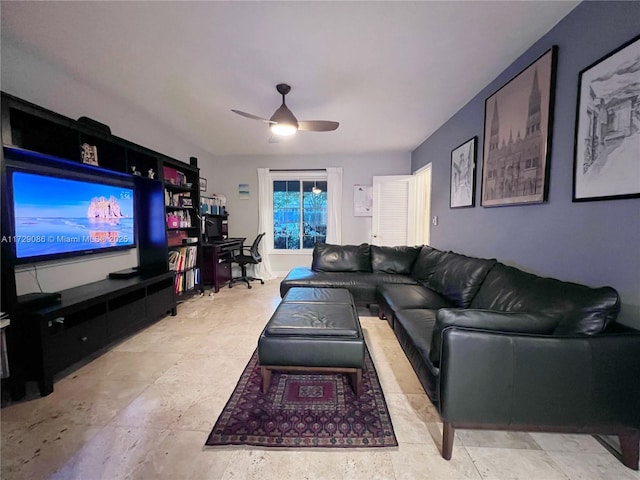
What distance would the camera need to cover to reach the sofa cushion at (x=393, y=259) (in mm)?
3500

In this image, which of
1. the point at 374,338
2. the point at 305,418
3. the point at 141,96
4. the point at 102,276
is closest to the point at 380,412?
the point at 305,418

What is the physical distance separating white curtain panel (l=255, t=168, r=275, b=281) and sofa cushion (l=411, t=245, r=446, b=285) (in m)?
2.93

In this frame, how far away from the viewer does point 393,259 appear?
3555 mm

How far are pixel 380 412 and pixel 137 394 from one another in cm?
160

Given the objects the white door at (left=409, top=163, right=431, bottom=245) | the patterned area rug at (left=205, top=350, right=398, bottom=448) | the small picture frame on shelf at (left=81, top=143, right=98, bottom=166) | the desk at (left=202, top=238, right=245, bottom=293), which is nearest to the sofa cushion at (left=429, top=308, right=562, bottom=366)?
the patterned area rug at (left=205, top=350, right=398, bottom=448)

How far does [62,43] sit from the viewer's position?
187cm

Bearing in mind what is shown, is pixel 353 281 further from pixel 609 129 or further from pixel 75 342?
pixel 75 342

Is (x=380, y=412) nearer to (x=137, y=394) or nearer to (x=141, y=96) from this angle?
(x=137, y=394)

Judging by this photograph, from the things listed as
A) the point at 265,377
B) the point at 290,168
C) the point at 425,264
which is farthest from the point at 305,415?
the point at 290,168

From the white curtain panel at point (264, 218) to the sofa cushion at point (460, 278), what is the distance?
335 centimetres

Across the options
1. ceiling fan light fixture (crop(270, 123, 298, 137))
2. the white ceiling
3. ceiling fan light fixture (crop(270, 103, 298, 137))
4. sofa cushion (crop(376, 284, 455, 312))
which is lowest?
sofa cushion (crop(376, 284, 455, 312))

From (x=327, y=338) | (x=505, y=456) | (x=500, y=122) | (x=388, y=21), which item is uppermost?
(x=388, y=21)

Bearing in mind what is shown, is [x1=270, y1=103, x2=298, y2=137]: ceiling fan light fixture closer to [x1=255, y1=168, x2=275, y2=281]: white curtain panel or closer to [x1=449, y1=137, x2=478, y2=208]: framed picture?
[x1=449, y1=137, x2=478, y2=208]: framed picture

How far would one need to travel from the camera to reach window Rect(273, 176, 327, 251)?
Result: 17.5ft
